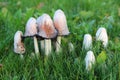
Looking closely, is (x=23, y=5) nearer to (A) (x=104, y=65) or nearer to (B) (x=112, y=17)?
(B) (x=112, y=17)

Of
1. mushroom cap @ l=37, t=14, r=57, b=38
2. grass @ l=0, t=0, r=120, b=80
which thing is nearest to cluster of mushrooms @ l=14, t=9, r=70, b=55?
mushroom cap @ l=37, t=14, r=57, b=38

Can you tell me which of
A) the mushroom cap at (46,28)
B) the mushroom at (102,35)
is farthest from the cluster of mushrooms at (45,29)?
the mushroom at (102,35)

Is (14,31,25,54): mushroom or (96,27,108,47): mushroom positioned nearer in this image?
(14,31,25,54): mushroom

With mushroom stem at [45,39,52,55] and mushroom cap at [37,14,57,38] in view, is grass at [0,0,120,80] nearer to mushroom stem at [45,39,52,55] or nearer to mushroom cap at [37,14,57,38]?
mushroom stem at [45,39,52,55]

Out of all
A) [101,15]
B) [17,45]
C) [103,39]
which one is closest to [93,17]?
[101,15]

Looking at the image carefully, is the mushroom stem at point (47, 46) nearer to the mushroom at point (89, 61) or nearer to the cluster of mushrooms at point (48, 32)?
the cluster of mushrooms at point (48, 32)

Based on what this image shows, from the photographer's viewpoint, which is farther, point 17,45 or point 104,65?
point 17,45
